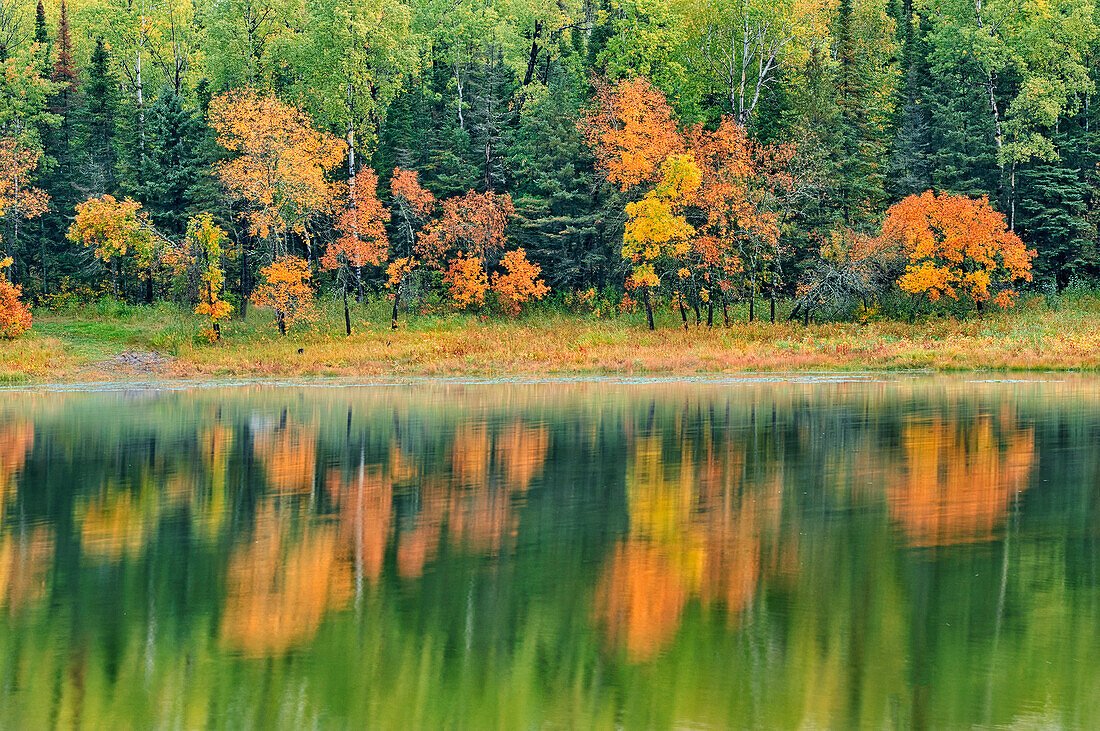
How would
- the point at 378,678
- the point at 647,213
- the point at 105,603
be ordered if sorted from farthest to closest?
the point at 647,213
the point at 105,603
the point at 378,678

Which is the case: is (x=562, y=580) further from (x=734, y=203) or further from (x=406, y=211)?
(x=406, y=211)

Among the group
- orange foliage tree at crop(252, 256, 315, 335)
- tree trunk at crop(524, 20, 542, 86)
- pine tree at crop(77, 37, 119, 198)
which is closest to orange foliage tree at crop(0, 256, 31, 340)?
orange foliage tree at crop(252, 256, 315, 335)

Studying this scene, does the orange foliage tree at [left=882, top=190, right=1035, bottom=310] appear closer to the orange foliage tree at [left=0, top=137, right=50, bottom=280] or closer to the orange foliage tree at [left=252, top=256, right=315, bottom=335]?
the orange foliage tree at [left=252, top=256, right=315, bottom=335]

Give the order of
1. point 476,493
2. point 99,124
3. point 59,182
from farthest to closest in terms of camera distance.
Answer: point 99,124, point 59,182, point 476,493

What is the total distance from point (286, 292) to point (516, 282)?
13.0 metres

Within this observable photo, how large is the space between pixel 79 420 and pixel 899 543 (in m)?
26.7

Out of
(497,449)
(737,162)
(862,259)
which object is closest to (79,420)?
(497,449)

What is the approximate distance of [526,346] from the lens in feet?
175

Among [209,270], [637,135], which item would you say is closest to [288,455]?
[209,270]

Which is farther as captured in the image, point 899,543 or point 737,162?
point 737,162

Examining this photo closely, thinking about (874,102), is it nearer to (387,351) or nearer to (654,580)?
(387,351)

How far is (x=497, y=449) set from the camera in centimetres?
2483

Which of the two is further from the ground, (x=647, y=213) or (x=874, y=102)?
(x=874, y=102)

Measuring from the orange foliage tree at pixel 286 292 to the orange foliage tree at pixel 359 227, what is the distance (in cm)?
198
